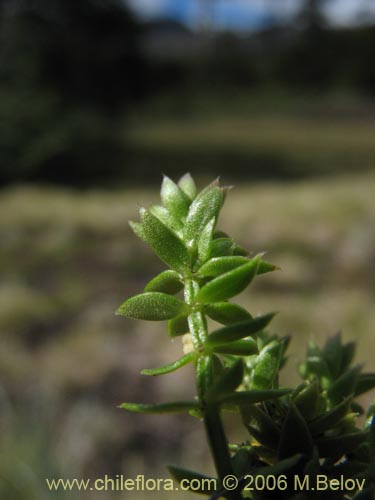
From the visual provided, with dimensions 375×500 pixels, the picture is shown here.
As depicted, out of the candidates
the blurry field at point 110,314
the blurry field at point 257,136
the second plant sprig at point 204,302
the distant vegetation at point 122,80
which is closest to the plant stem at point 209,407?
the second plant sprig at point 204,302

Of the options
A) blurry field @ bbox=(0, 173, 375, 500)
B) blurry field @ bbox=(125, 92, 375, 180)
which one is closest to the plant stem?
blurry field @ bbox=(0, 173, 375, 500)

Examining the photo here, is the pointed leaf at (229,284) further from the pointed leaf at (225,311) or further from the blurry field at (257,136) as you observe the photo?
the blurry field at (257,136)

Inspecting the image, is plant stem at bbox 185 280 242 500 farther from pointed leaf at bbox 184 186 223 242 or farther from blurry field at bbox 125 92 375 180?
blurry field at bbox 125 92 375 180

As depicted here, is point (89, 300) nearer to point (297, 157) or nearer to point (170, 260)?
point (170, 260)

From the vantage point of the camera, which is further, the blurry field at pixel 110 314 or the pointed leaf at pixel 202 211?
the blurry field at pixel 110 314

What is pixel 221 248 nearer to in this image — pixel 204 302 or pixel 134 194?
pixel 204 302

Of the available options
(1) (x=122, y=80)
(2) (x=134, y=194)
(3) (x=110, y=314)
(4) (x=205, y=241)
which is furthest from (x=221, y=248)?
(1) (x=122, y=80)

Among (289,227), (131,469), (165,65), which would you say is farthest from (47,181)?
(165,65)
